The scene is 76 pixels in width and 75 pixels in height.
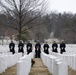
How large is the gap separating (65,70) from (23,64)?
4.84 ft

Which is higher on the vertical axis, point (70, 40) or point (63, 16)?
point (63, 16)

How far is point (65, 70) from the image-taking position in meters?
9.06

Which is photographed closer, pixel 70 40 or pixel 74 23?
pixel 70 40

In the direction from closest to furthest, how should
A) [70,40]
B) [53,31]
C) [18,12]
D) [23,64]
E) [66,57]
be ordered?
[23,64]
[66,57]
[18,12]
[70,40]
[53,31]

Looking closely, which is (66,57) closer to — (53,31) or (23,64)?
(23,64)

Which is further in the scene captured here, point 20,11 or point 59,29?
point 59,29

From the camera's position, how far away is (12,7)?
43500 mm

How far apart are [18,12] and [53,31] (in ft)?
270

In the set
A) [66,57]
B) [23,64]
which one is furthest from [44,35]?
[23,64]

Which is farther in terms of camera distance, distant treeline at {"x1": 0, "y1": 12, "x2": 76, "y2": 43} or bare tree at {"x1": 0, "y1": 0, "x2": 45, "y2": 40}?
distant treeline at {"x1": 0, "y1": 12, "x2": 76, "y2": 43}

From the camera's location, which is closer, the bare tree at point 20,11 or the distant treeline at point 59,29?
the bare tree at point 20,11

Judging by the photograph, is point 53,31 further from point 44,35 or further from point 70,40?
point 70,40

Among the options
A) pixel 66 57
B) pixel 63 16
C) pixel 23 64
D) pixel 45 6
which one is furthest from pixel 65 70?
pixel 63 16

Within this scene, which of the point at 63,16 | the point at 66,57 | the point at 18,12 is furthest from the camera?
the point at 63,16
